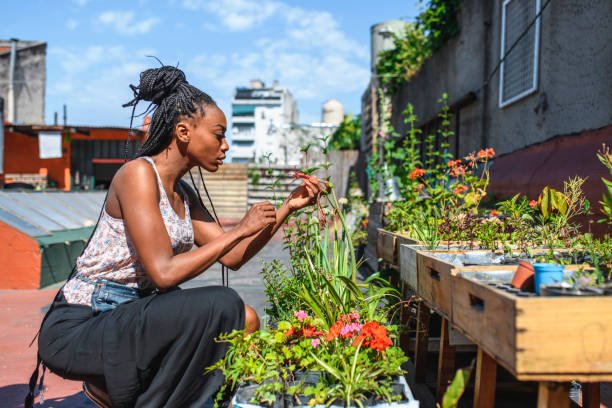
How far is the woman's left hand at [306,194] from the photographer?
2229 mm

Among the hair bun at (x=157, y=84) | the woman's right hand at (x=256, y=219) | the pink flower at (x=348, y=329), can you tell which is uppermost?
the hair bun at (x=157, y=84)

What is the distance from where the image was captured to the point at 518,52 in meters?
5.19

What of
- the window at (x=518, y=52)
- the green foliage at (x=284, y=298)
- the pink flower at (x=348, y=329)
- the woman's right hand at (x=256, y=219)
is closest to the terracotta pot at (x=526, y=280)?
the pink flower at (x=348, y=329)

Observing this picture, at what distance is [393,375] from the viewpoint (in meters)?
1.72

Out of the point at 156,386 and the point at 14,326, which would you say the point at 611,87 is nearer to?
the point at 156,386

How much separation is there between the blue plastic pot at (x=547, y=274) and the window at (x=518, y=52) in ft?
12.6

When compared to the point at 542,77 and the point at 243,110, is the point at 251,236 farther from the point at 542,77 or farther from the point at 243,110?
the point at 243,110

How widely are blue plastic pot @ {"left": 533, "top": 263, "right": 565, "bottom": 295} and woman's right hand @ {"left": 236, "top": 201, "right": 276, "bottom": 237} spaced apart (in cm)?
101

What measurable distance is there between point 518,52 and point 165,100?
14.7ft

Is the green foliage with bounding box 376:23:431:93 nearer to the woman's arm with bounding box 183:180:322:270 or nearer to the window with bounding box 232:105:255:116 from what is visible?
the woman's arm with bounding box 183:180:322:270

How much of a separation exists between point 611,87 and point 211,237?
308cm

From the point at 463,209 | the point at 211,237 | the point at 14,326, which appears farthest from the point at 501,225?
the point at 14,326

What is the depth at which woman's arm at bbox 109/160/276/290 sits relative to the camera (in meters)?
1.75

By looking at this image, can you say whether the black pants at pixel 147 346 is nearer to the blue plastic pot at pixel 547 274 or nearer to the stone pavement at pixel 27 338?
the stone pavement at pixel 27 338
